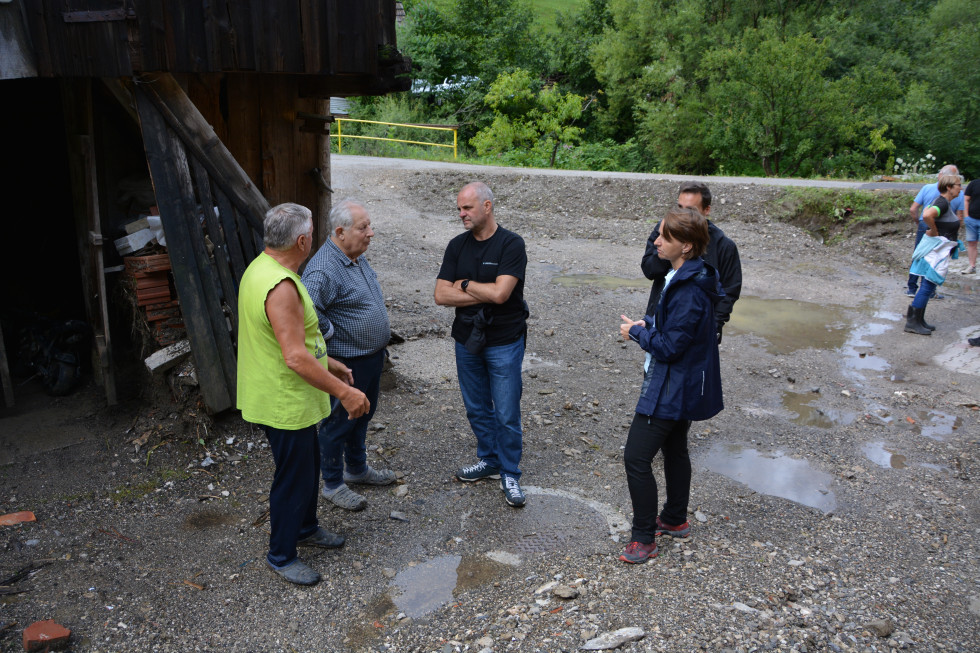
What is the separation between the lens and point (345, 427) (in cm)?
410

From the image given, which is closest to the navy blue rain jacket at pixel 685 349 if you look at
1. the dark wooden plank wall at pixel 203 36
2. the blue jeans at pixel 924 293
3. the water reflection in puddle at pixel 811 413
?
the water reflection in puddle at pixel 811 413

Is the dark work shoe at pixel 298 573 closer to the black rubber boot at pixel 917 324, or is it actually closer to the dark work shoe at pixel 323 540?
the dark work shoe at pixel 323 540

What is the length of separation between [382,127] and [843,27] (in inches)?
756

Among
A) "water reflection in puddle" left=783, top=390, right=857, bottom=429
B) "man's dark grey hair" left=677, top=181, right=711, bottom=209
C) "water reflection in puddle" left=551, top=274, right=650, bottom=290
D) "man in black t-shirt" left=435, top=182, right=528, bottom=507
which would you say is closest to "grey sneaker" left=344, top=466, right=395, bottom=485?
"man in black t-shirt" left=435, top=182, right=528, bottom=507

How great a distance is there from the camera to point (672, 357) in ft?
11.5

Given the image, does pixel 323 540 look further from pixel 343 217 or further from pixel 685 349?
pixel 685 349

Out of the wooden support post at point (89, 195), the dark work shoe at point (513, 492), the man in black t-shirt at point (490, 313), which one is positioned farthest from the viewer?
the wooden support post at point (89, 195)

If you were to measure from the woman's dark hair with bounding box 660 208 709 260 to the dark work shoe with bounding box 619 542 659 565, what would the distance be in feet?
5.23

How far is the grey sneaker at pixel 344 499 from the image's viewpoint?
432 cm

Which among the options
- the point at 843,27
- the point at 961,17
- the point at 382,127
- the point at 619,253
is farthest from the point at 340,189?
the point at 961,17

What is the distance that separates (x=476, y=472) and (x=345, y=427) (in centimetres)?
105

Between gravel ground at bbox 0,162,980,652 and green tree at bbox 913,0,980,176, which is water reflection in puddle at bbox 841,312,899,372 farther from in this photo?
green tree at bbox 913,0,980,176

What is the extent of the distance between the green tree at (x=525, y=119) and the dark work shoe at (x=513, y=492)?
74.3 ft

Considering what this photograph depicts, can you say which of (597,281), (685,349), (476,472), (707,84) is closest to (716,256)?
(685,349)
